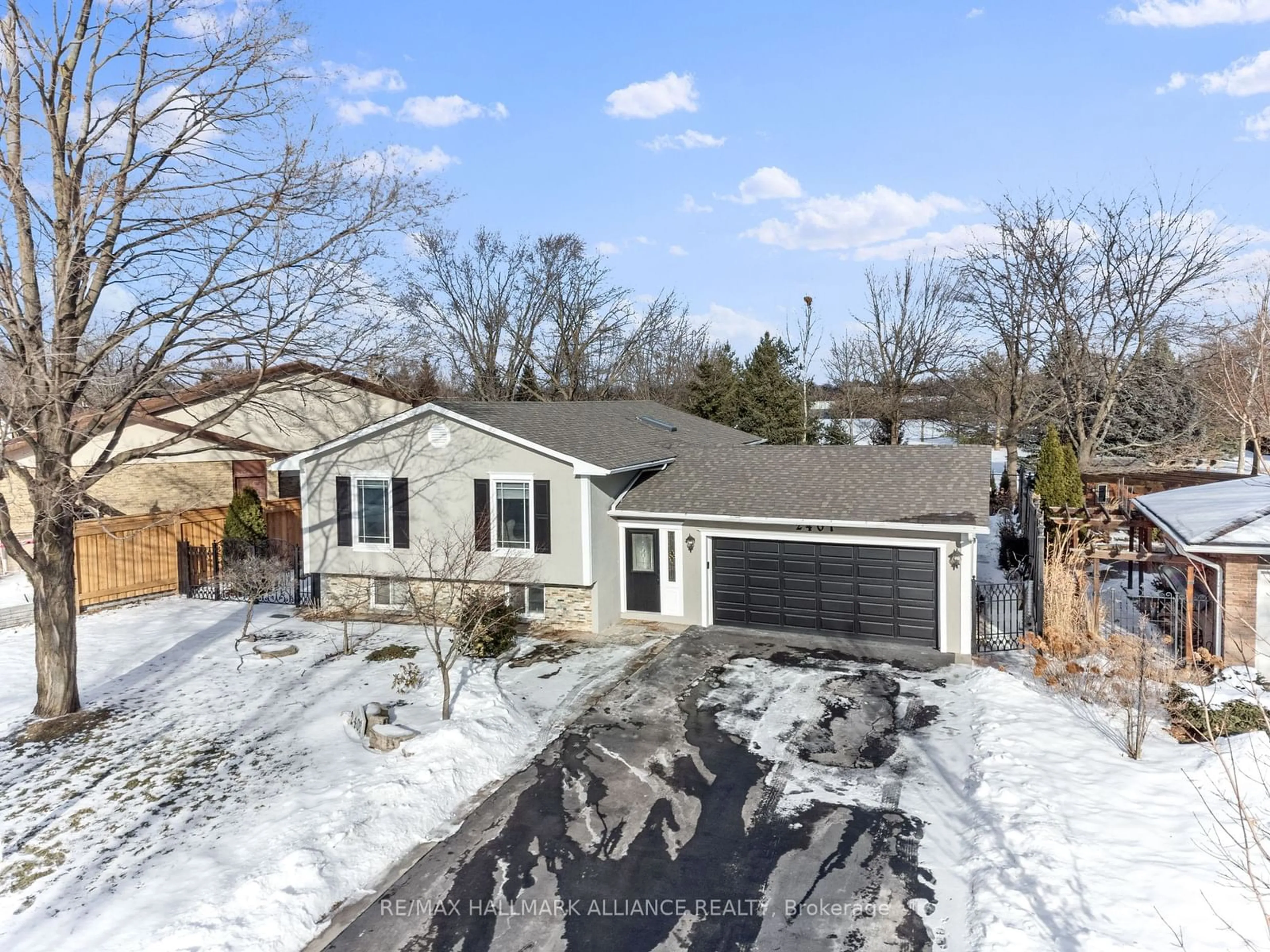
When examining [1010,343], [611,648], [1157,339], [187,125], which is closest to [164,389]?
[187,125]

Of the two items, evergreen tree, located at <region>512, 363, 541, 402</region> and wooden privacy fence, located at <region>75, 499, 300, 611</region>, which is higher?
evergreen tree, located at <region>512, 363, 541, 402</region>

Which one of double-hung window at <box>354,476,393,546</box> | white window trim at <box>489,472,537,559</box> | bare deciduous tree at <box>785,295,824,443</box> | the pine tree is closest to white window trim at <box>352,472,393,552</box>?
double-hung window at <box>354,476,393,546</box>

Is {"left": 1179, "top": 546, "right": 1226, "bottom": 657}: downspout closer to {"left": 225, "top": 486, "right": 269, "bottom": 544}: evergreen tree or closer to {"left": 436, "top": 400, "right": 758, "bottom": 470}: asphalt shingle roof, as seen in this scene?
{"left": 436, "top": 400, "right": 758, "bottom": 470}: asphalt shingle roof

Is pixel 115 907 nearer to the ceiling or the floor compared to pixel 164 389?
nearer to the floor

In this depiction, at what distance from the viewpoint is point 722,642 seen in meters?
13.3

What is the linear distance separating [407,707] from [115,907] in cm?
427

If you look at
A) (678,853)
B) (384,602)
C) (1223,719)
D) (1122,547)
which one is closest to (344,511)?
(384,602)

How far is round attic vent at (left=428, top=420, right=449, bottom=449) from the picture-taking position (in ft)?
47.6

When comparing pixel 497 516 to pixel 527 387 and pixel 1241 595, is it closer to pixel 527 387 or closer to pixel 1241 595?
pixel 1241 595

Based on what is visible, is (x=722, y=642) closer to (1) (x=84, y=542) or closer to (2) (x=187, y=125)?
(2) (x=187, y=125)

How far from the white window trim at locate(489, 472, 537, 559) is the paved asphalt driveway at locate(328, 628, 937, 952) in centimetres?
472

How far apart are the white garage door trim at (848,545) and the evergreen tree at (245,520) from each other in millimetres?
10204

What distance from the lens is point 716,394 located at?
3106 cm

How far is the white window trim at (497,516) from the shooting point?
14.1 m
